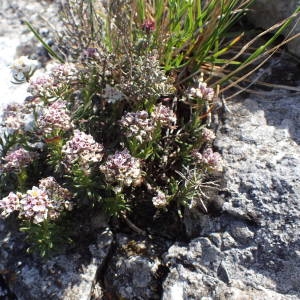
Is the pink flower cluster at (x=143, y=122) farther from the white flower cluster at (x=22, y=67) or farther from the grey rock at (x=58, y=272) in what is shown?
the white flower cluster at (x=22, y=67)

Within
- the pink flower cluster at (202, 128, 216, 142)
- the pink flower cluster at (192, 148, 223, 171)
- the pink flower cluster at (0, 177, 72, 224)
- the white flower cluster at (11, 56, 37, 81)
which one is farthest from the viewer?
the white flower cluster at (11, 56, 37, 81)

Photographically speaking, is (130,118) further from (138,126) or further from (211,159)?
(211,159)

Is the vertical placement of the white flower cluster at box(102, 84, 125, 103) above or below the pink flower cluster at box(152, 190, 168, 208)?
above

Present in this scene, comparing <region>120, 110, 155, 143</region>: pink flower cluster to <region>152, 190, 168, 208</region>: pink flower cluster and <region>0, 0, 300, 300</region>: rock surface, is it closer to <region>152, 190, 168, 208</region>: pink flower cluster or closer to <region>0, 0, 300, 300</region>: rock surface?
<region>152, 190, 168, 208</region>: pink flower cluster

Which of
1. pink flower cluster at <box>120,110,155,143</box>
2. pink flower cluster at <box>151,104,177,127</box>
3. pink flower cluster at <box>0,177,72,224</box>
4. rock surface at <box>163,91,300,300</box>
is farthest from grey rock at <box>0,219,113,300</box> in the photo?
pink flower cluster at <box>151,104,177,127</box>

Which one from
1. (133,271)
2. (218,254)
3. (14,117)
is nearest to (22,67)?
(14,117)

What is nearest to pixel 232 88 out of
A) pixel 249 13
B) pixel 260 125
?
pixel 260 125

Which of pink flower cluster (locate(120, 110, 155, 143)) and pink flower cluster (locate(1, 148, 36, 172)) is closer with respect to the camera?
pink flower cluster (locate(120, 110, 155, 143))
